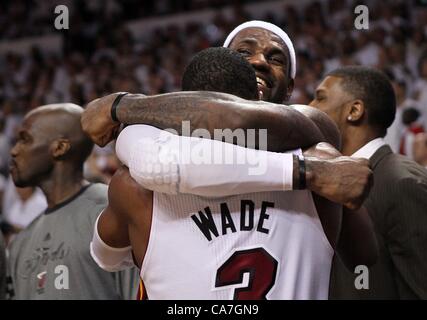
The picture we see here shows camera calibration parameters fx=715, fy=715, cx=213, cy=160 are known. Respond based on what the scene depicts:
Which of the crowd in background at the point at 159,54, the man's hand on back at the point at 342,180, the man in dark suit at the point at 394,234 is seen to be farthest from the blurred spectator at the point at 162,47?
the man's hand on back at the point at 342,180

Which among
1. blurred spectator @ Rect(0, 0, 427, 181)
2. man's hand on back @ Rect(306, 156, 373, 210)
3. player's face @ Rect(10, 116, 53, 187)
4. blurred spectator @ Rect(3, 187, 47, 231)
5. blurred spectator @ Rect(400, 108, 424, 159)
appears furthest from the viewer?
blurred spectator @ Rect(0, 0, 427, 181)

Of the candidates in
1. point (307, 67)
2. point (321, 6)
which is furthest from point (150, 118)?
point (321, 6)

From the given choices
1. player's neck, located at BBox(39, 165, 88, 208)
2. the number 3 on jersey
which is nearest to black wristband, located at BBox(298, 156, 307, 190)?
the number 3 on jersey

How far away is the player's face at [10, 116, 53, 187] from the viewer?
396 cm

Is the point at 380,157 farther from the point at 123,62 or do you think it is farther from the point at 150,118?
the point at 123,62

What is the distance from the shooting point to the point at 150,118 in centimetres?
212

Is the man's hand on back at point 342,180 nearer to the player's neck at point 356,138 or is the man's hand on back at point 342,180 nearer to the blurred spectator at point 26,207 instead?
the player's neck at point 356,138

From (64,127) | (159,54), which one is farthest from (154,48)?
(64,127)

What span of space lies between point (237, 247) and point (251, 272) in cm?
8

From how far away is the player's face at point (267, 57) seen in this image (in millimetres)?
2654

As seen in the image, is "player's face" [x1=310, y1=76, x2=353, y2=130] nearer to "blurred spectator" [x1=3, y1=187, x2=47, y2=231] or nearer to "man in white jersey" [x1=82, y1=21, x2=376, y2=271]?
"man in white jersey" [x1=82, y1=21, x2=376, y2=271]

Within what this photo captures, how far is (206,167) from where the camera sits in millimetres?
1958

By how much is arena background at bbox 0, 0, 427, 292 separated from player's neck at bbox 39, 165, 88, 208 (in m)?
1.37

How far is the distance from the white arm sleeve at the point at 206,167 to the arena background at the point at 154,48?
3447 mm
